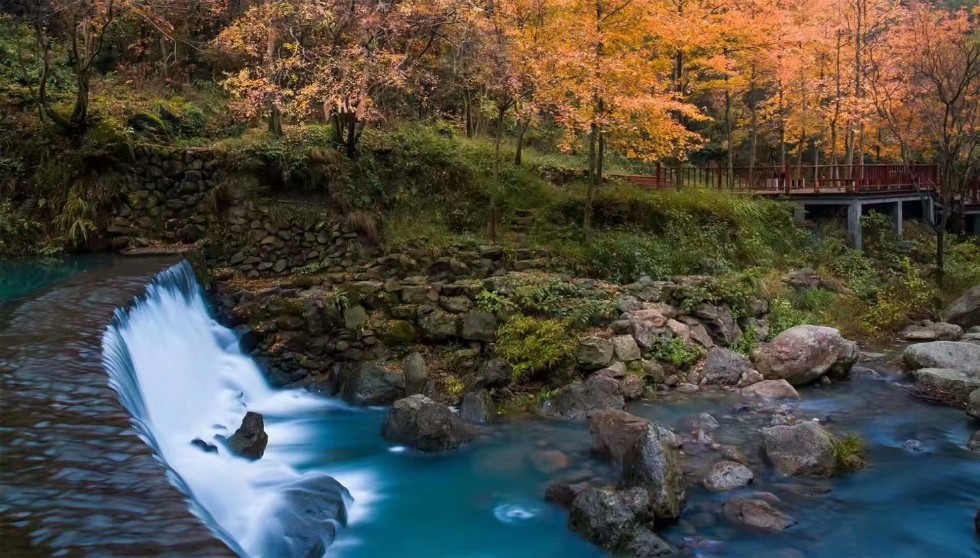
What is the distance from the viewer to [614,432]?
776cm

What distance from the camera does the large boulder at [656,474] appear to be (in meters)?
6.23

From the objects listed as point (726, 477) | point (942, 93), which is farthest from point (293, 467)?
point (942, 93)

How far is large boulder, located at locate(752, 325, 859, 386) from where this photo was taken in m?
10.8

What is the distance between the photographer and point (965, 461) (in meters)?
7.87

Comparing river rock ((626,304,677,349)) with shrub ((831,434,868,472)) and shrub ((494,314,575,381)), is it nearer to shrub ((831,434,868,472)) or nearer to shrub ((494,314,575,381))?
shrub ((494,314,575,381))

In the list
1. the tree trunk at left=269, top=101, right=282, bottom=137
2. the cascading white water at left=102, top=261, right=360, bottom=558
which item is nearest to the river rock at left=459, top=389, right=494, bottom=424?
the cascading white water at left=102, top=261, right=360, bottom=558

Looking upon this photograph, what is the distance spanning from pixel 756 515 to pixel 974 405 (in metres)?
5.01

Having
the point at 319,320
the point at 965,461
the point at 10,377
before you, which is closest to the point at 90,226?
the point at 319,320

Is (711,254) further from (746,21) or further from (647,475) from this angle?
(647,475)

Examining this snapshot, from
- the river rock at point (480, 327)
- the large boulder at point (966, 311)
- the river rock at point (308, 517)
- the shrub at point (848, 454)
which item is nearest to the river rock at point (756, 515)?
the shrub at point (848, 454)

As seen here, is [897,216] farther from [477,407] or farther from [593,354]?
[477,407]

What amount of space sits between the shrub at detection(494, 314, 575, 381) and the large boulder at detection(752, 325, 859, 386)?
339 centimetres

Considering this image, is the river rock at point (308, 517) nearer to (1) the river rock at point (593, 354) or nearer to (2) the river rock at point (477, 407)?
(2) the river rock at point (477, 407)

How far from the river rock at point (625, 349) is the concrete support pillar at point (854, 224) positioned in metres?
14.4
